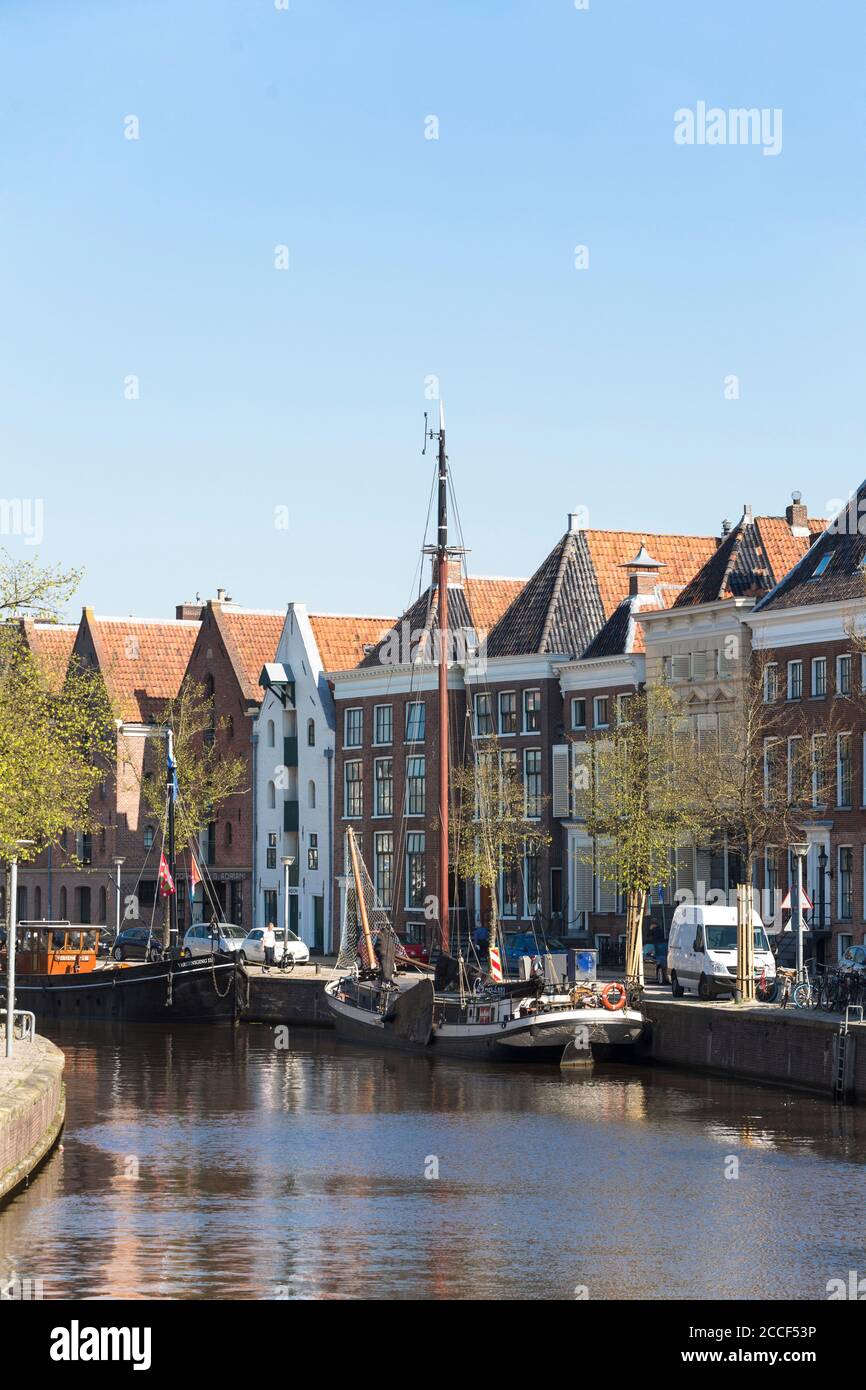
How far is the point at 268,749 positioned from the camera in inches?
3935

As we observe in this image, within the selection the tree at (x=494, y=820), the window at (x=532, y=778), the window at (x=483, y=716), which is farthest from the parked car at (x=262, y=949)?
the window at (x=483, y=716)

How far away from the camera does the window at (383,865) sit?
89000 millimetres

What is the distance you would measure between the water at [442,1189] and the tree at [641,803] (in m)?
10.2

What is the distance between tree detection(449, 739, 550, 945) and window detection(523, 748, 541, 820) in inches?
3.1

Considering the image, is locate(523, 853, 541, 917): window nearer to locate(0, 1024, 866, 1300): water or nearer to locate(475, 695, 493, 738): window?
locate(475, 695, 493, 738): window

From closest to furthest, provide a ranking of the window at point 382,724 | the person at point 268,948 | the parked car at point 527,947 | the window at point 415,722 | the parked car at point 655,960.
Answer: the parked car at point 655,960 → the parked car at point 527,947 → the person at point 268,948 → the window at point 415,722 → the window at point 382,724

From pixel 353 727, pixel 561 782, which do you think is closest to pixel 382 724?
pixel 353 727

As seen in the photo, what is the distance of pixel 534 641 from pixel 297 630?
17674mm

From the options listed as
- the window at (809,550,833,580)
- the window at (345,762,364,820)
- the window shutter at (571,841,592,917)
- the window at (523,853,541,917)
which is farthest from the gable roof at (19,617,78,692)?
the window at (809,550,833,580)

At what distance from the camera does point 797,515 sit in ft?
254

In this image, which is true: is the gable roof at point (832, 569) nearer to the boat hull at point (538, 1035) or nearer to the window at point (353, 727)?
the boat hull at point (538, 1035)

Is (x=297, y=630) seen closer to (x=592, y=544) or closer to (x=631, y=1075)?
(x=592, y=544)
